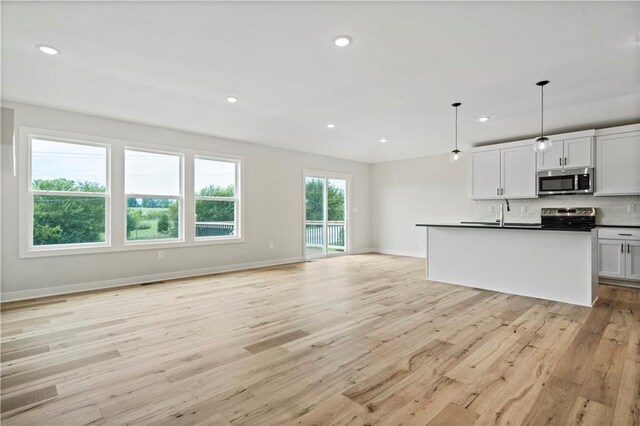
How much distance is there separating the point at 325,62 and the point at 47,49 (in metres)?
2.89

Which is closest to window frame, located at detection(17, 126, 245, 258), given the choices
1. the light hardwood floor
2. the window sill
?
the window sill

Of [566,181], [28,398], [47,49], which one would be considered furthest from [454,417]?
[566,181]

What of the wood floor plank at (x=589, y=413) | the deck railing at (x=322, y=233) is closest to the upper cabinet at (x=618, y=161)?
the wood floor plank at (x=589, y=413)

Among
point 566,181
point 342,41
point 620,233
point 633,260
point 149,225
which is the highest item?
point 342,41

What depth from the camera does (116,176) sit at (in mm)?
4934

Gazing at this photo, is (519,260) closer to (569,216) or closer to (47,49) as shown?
(569,216)

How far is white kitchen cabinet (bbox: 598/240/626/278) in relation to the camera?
4891mm

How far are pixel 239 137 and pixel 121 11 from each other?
11.7ft

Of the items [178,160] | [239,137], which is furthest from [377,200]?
[178,160]

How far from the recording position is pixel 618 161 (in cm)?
513

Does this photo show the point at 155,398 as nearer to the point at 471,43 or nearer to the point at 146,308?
the point at 146,308

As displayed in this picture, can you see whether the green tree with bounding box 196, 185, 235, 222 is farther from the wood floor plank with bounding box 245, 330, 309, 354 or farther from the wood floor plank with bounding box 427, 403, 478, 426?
the wood floor plank with bounding box 427, 403, 478, 426

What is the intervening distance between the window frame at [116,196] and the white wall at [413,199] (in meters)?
4.20

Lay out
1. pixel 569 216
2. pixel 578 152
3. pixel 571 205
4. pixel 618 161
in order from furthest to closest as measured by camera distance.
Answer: pixel 571 205 → pixel 569 216 → pixel 578 152 → pixel 618 161
